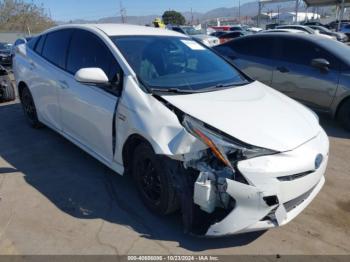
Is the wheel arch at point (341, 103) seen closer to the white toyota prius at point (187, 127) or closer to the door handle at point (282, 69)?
the door handle at point (282, 69)

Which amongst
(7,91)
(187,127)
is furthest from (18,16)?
(187,127)

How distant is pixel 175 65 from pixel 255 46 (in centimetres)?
368

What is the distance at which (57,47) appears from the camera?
452 cm

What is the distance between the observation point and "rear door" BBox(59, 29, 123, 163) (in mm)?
3414

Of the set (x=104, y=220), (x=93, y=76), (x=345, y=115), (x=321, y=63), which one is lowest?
(x=345, y=115)

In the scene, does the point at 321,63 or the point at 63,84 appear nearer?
the point at 63,84

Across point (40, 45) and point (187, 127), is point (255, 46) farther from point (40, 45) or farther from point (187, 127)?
point (187, 127)

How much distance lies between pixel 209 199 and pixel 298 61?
176 inches

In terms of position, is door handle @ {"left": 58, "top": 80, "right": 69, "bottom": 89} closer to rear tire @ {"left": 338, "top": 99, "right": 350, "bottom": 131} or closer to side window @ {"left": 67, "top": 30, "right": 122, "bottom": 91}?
side window @ {"left": 67, "top": 30, "right": 122, "bottom": 91}

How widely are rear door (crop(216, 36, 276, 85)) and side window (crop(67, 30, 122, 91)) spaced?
363cm

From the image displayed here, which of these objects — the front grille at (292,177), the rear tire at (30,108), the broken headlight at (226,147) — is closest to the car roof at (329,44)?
the front grille at (292,177)

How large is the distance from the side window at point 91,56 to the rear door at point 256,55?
3.63 meters

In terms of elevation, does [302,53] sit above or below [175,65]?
below

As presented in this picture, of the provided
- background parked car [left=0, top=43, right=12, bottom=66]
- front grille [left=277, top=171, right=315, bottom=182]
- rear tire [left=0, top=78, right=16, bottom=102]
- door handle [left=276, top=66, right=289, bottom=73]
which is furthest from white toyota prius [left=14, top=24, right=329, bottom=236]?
background parked car [left=0, top=43, right=12, bottom=66]
